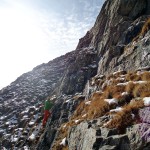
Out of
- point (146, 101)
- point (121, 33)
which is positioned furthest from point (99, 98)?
point (121, 33)

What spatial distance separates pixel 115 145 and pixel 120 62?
17.2 m

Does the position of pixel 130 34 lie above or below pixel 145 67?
above

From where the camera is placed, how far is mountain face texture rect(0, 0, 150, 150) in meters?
13.8

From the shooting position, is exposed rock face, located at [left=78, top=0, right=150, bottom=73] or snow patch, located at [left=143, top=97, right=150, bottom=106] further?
exposed rock face, located at [left=78, top=0, right=150, bottom=73]

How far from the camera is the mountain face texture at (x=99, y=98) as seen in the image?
13.8 metres

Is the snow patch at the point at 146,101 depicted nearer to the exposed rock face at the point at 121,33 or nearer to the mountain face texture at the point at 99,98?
the mountain face texture at the point at 99,98

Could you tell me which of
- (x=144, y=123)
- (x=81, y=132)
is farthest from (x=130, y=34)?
(x=144, y=123)

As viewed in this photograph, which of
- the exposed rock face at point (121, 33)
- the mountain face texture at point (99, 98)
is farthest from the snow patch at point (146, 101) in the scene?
the exposed rock face at point (121, 33)

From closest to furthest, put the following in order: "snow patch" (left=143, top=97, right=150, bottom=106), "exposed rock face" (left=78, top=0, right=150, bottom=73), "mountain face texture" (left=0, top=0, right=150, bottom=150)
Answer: "mountain face texture" (left=0, top=0, right=150, bottom=150) → "snow patch" (left=143, top=97, right=150, bottom=106) → "exposed rock face" (left=78, top=0, right=150, bottom=73)

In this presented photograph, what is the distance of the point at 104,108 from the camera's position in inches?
699

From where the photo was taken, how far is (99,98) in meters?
21.5

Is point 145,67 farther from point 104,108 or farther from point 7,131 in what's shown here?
point 7,131

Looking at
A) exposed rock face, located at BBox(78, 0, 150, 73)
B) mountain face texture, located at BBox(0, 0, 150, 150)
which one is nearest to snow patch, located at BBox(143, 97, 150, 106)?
mountain face texture, located at BBox(0, 0, 150, 150)

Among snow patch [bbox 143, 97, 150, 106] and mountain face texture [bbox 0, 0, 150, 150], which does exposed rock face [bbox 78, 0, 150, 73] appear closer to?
mountain face texture [bbox 0, 0, 150, 150]
